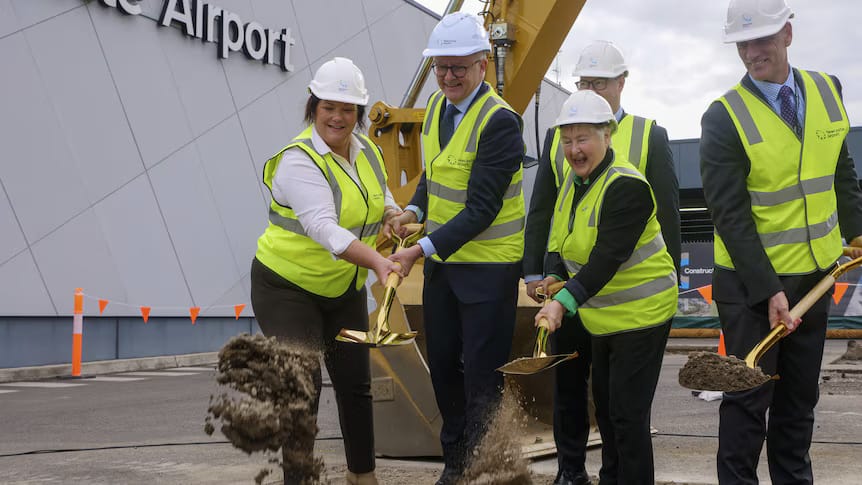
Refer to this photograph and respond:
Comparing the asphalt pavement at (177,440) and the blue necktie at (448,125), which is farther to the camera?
the asphalt pavement at (177,440)

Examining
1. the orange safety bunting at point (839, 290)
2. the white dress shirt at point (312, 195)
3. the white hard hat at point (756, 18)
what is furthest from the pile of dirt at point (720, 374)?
the orange safety bunting at point (839, 290)

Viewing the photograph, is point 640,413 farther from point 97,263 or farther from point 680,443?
point 97,263

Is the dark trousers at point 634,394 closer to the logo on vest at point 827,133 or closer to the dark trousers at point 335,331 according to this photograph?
the logo on vest at point 827,133

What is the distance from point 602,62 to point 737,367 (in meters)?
1.90

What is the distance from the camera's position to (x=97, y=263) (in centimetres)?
1414

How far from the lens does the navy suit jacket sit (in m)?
4.27

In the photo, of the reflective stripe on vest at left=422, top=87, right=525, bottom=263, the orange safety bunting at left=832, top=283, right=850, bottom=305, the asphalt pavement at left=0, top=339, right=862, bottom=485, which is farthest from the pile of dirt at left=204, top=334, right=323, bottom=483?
the orange safety bunting at left=832, top=283, right=850, bottom=305

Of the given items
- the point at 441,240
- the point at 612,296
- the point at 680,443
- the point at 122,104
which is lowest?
the point at 680,443

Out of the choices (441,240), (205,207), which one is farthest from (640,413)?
(205,207)

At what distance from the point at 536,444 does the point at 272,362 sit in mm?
2375

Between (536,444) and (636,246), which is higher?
(636,246)

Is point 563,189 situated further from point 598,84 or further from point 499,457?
point 499,457

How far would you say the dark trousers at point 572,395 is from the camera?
4707mm

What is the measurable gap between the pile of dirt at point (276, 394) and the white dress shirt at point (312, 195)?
0.47 m
